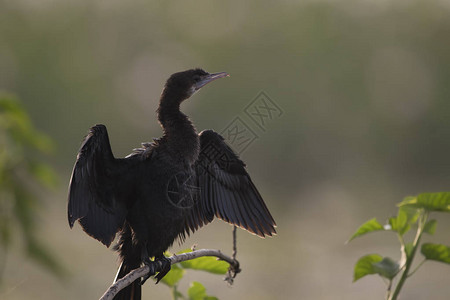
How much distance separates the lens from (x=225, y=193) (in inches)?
98.2

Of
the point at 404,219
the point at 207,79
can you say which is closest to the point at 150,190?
the point at 207,79

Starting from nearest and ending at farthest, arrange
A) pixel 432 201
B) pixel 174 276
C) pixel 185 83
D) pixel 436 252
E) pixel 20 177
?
pixel 20 177 < pixel 432 201 < pixel 436 252 < pixel 174 276 < pixel 185 83

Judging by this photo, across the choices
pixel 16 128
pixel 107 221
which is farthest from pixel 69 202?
pixel 16 128

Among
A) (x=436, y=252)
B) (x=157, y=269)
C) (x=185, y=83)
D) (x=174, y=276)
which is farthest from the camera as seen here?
(x=185, y=83)

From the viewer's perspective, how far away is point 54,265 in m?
0.85

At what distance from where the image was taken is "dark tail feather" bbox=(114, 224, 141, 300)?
2139 mm

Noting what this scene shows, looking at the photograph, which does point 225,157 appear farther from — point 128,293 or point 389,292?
point 389,292

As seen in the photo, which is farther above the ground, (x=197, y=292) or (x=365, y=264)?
(x=365, y=264)

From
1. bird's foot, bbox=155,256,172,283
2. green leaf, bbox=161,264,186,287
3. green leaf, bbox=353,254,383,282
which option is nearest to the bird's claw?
bird's foot, bbox=155,256,172,283

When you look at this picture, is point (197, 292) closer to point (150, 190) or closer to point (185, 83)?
point (150, 190)

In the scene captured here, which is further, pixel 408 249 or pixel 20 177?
pixel 408 249

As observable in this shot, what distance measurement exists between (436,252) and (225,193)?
3.43 ft

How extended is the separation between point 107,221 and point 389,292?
3.52 ft

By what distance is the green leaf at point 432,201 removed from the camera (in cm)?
161
